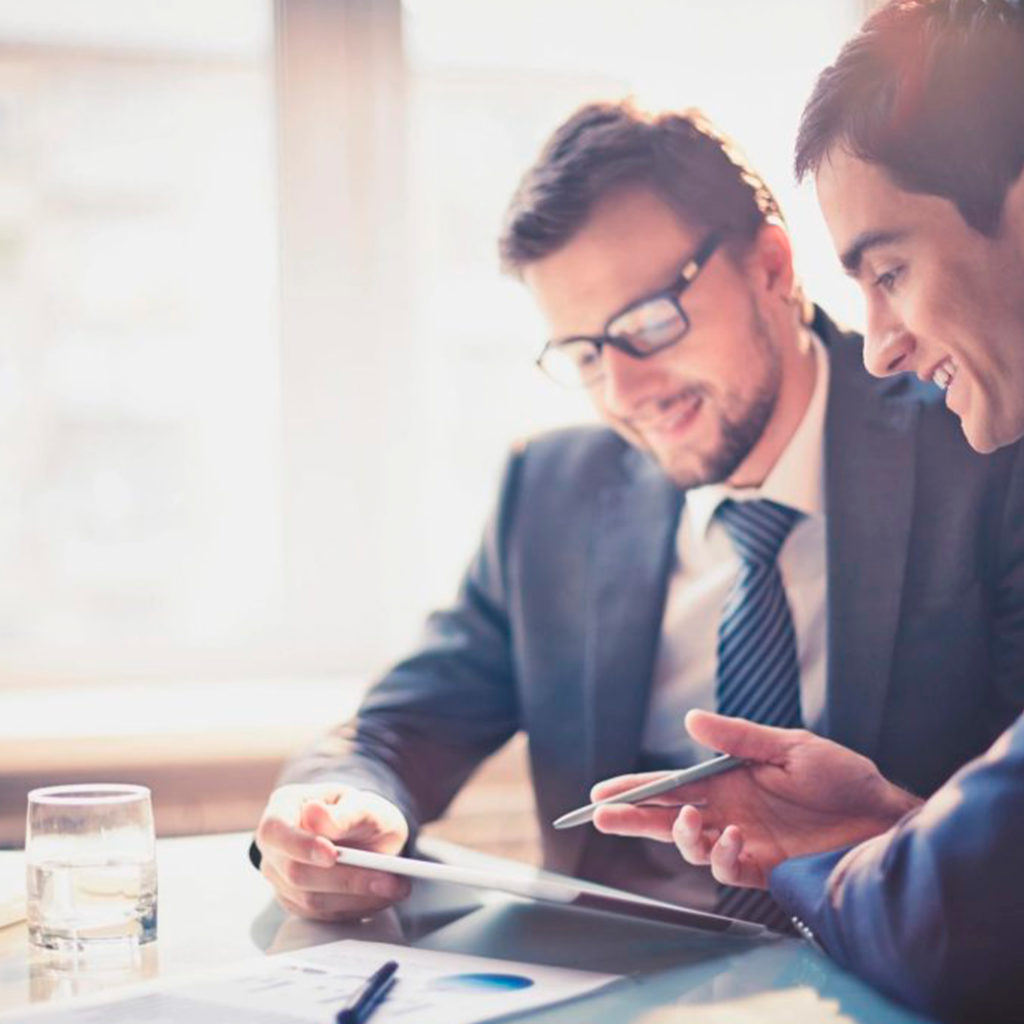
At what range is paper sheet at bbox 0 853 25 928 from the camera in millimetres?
976

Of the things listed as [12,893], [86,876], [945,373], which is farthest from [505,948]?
[945,373]

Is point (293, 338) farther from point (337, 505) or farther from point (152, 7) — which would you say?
point (152, 7)

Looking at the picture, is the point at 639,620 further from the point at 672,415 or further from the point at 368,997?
the point at 368,997

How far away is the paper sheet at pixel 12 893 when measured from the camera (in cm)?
98

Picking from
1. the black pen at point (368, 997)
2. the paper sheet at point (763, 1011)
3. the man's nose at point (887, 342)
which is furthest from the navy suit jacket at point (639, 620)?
the black pen at point (368, 997)

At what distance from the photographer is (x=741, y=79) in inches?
47.2

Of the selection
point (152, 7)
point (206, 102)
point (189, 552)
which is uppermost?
point (152, 7)

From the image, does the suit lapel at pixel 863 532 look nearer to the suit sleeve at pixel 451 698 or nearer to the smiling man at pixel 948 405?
the smiling man at pixel 948 405

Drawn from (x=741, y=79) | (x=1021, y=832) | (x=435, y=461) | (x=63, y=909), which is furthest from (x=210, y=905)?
(x=435, y=461)

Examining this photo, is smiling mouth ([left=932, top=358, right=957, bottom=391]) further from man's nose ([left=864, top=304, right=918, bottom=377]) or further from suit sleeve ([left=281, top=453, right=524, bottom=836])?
suit sleeve ([left=281, top=453, right=524, bottom=836])

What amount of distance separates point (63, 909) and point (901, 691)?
62cm

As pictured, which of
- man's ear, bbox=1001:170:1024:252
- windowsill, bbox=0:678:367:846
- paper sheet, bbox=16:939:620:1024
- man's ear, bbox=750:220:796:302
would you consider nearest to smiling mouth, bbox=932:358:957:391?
man's ear, bbox=1001:170:1024:252

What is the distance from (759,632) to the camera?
1.19 meters

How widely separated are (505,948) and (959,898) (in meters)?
0.32
